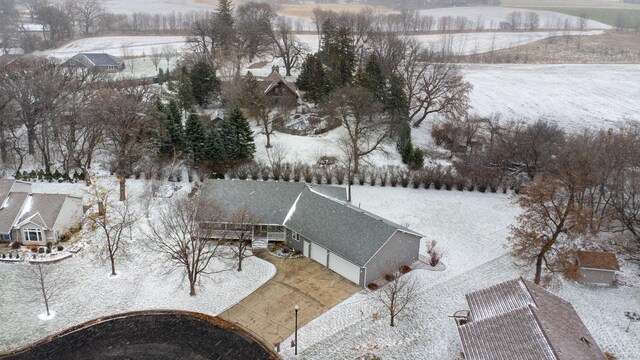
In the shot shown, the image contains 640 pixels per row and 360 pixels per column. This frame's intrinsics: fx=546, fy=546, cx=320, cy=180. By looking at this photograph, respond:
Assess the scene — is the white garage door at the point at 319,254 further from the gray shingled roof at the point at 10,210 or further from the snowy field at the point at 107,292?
the gray shingled roof at the point at 10,210

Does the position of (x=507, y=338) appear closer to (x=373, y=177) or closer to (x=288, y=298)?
(x=288, y=298)

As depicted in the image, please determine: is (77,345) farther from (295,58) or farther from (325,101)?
(295,58)

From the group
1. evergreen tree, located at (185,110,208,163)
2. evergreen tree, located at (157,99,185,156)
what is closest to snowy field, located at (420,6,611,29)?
evergreen tree, located at (185,110,208,163)

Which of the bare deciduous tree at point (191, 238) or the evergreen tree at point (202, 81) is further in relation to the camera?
the evergreen tree at point (202, 81)

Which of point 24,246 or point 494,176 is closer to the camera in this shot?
point 24,246

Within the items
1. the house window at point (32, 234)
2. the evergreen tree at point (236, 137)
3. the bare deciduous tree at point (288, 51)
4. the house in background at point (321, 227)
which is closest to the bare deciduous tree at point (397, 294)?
the house in background at point (321, 227)

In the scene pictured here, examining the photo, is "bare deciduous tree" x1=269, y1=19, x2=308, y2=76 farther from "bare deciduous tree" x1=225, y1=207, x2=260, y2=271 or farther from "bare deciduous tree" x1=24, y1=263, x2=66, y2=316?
"bare deciduous tree" x1=24, y1=263, x2=66, y2=316

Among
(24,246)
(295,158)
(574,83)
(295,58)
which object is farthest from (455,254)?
(574,83)
